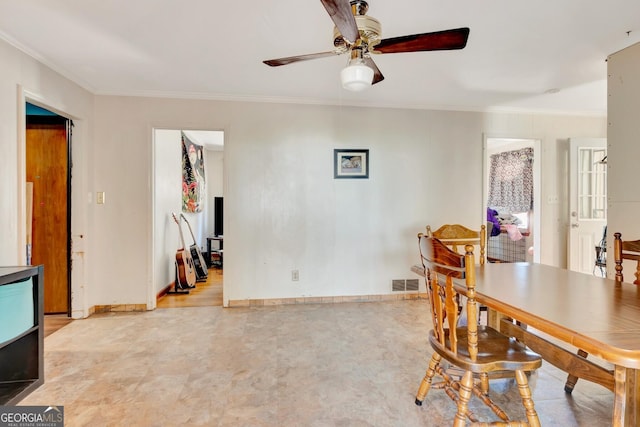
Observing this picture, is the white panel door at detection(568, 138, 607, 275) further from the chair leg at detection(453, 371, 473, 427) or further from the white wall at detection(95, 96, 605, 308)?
the chair leg at detection(453, 371, 473, 427)

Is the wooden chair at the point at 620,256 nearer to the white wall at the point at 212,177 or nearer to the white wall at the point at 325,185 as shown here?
the white wall at the point at 325,185

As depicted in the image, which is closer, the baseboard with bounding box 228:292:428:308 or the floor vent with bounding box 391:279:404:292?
the baseboard with bounding box 228:292:428:308

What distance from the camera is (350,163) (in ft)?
12.7

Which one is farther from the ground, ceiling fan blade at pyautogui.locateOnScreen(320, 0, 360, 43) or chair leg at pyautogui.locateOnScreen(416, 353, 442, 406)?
ceiling fan blade at pyautogui.locateOnScreen(320, 0, 360, 43)

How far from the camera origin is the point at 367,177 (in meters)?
3.93

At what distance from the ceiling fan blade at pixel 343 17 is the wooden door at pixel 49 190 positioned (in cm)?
316

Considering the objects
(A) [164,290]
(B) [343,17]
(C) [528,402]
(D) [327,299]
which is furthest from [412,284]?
(B) [343,17]

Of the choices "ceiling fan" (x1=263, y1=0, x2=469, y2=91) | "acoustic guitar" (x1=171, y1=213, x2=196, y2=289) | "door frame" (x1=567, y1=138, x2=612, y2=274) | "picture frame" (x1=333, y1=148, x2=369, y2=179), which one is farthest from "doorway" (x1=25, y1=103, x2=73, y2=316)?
"door frame" (x1=567, y1=138, x2=612, y2=274)

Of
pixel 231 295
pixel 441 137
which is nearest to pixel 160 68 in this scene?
pixel 231 295

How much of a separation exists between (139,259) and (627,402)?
12.6 ft

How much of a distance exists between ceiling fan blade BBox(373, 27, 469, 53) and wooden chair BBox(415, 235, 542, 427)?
39.8 inches

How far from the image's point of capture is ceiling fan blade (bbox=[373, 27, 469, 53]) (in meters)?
1.63

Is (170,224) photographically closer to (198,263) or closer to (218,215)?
(198,263)

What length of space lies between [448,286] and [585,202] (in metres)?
3.92
